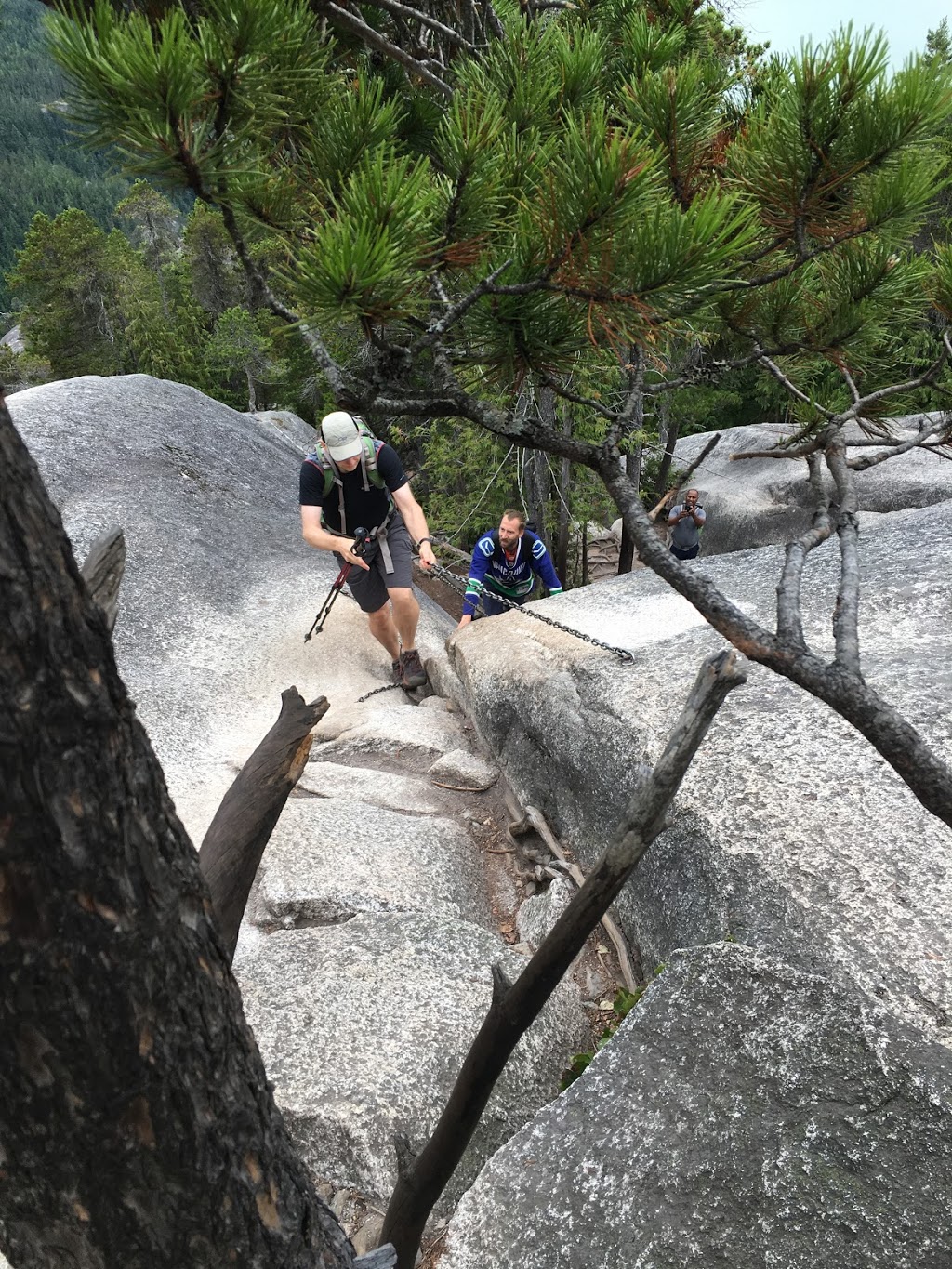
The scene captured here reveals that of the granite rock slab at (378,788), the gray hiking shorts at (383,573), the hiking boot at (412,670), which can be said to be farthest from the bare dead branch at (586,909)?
the hiking boot at (412,670)

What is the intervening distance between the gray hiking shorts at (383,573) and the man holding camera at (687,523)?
5494mm

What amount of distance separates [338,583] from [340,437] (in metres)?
2.36

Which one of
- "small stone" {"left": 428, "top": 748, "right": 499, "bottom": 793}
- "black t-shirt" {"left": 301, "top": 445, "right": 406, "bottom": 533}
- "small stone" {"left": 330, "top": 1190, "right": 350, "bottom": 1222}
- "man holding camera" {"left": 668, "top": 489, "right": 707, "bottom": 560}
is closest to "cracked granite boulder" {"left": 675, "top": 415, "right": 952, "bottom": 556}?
"man holding camera" {"left": 668, "top": 489, "right": 707, "bottom": 560}

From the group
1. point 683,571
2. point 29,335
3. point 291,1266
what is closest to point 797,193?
point 683,571

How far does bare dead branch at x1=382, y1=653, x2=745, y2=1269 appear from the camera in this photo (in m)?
1.77

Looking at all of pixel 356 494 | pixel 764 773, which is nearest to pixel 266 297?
pixel 764 773

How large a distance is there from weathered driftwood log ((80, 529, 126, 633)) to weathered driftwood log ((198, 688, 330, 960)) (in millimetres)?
619

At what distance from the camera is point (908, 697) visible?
432 centimetres

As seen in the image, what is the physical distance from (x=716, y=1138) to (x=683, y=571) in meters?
1.77

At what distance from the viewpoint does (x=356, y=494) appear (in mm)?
6910

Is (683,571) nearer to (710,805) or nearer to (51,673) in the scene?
(51,673)

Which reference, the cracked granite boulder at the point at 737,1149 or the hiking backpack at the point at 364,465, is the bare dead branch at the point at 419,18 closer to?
the cracked granite boulder at the point at 737,1149

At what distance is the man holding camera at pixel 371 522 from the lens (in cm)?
629

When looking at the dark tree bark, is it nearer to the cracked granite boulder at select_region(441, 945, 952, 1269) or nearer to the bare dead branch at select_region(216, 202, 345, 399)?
the bare dead branch at select_region(216, 202, 345, 399)
